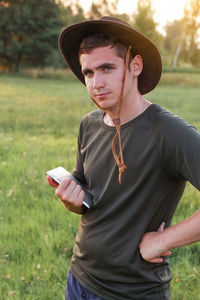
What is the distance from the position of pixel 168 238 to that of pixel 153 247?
87mm

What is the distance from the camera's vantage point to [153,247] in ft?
5.24

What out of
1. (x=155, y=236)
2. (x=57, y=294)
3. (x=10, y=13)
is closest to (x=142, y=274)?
(x=155, y=236)

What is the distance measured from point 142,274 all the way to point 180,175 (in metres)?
0.50

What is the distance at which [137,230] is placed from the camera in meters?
1.65

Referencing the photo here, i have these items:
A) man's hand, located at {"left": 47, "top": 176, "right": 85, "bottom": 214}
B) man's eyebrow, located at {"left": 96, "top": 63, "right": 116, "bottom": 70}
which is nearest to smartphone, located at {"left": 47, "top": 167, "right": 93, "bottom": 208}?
man's hand, located at {"left": 47, "top": 176, "right": 85, "bottom": 214}

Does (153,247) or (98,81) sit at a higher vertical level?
(98,81)

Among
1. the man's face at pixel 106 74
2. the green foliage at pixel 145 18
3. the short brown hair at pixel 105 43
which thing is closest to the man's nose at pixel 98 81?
the man's face at pixel 106 74

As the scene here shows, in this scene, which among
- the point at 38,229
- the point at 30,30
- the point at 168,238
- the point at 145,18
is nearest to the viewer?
the point at 168,238

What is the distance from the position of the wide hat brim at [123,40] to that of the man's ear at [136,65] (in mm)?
31

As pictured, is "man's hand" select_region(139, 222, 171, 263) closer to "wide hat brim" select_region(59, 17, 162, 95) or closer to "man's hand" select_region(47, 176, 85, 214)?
"man's hand" select_region(47, 176, 85, 214)

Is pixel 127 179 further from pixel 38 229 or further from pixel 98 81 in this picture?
pixel 38 229

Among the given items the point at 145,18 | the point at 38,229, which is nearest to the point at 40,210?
the point at 38,229

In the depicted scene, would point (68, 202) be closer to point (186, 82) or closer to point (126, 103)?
point (126, 103)

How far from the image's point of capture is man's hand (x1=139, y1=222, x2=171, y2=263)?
1.58m
